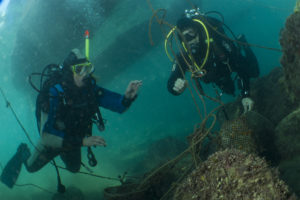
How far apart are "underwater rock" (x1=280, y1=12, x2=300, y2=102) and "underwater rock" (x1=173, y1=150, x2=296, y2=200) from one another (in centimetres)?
245

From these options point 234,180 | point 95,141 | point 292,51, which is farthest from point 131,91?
point 234,180

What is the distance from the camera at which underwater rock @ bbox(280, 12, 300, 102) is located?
131 inches

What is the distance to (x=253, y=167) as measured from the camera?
1.75 m

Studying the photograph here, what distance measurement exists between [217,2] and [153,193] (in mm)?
27273

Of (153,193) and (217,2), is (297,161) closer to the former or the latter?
(153,193)

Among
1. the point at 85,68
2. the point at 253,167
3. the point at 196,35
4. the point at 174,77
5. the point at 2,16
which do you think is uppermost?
the point at 2,16

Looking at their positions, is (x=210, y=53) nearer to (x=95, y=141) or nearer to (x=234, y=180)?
(x=95, y=141)

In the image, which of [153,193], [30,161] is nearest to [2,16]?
[30,161]

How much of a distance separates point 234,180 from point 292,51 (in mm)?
2788

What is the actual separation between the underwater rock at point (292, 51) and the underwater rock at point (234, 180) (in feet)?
8.05

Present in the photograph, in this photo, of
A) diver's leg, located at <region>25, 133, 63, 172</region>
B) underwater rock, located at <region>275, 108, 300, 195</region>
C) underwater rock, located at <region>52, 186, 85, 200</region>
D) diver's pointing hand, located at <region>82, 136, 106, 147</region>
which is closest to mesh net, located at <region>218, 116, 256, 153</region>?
underwater rock, located at <region>275, 108, 300, 195</region>

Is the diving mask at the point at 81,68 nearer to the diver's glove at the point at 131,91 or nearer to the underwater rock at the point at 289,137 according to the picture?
the diver's glove at the point at 131,91

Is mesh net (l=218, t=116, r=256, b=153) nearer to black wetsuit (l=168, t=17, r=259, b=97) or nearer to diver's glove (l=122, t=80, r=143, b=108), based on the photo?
black wetsuit (l=168, t=17, r=259, b=97)

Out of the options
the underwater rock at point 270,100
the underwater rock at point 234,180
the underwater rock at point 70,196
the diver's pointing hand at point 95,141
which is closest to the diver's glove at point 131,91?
the diver's pointing hand at point 95,141
